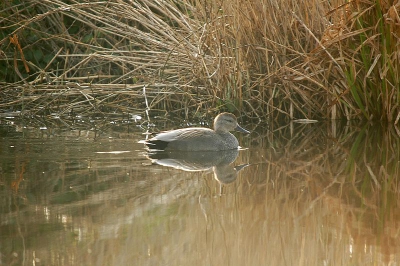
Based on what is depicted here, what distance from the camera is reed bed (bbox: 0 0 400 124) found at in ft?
25.6

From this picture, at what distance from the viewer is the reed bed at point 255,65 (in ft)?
25.6

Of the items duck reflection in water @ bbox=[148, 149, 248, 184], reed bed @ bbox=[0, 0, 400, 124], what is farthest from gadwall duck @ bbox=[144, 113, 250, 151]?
reed bed @ bbox=[0, 0, 400, 124]

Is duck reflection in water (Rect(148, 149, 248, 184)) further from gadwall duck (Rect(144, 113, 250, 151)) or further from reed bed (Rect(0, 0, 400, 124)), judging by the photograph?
reed bed (Rect(0, 0, 400, 124))

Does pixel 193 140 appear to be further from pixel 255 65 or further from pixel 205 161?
pixel 255 65

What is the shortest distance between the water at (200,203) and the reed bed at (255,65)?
0.89m

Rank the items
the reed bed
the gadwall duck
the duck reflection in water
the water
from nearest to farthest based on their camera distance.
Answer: the water → the duck reflection in water → the gadwall duck → the reed bed

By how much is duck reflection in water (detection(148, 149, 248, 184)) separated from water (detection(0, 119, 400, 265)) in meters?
0.02

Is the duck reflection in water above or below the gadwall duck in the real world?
below

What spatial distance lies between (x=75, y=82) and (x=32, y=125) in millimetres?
1083

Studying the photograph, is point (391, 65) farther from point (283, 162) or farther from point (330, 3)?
point (283, 162)

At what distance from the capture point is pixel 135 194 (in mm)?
5027

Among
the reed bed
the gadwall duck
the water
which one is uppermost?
the reed bed

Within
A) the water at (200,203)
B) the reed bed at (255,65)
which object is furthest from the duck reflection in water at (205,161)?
the reed bed at (255,65)

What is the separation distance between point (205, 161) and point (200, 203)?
167 cm
